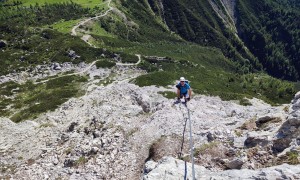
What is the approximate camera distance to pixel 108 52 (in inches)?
4301

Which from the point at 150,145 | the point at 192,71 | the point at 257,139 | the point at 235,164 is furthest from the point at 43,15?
the point at 235,164

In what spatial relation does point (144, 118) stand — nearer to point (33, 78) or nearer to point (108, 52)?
point (33, 78)

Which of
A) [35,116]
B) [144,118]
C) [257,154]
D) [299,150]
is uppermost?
[299,150]

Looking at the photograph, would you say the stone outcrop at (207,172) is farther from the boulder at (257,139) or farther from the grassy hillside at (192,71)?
the grassy hillside at (192,71)

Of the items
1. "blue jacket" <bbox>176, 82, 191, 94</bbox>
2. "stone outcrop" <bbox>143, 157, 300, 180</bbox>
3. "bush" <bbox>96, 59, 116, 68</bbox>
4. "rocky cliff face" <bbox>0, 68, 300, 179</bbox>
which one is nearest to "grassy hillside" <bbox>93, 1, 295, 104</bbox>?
"bush" <bbox>96, 59, 116, 68</bbox>

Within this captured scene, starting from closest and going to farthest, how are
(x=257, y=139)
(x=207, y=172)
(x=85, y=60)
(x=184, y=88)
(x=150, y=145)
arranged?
(x=207, y=172) → (x=257, y=139) → (x=184, y=88) → (x=150, y=145) → (x=85, y=60)

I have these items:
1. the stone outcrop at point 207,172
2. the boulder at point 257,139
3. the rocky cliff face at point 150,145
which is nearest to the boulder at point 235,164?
the rocky cliff face at point 150,145

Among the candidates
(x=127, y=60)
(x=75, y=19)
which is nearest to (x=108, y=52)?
(x=127, y=60)

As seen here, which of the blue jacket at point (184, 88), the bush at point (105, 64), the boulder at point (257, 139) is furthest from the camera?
the bush at point (105, 64)

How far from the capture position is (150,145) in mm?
30016

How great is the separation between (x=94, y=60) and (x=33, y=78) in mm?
20336

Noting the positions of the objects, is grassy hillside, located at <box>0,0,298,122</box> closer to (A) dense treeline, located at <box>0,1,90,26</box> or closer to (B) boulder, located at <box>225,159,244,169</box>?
(A) dense treeline, located at <box>0,1,90,26</box>

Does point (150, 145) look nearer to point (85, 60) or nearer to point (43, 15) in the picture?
point (85, 60)

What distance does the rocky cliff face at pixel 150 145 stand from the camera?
23.0m
